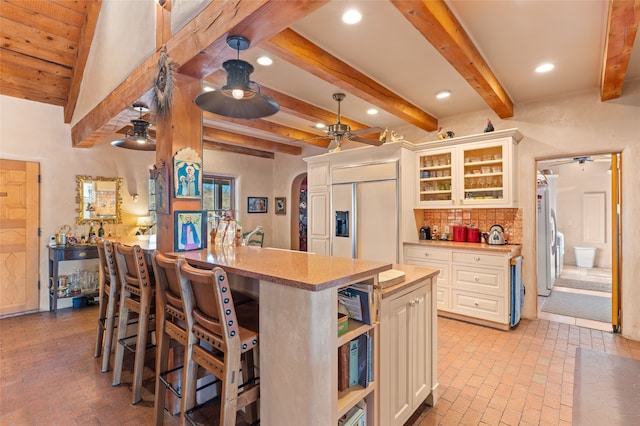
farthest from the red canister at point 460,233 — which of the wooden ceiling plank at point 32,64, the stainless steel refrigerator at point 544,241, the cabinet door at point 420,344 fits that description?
the wooden ceiling plank at point 32,64

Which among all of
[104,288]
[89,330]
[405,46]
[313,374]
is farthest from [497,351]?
[89,330]

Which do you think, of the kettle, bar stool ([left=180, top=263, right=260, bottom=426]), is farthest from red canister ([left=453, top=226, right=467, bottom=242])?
bar stool ([left=180, top=263, right=260, bottom=426])

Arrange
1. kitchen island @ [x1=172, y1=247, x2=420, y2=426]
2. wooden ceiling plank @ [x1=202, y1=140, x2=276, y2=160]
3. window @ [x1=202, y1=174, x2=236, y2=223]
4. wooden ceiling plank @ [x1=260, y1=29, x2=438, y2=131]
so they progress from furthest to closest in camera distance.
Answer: window @ [x1=202, y1=174, x2=236, y2=223] → wooden ceiling plank @ [x1=202, y1=140, x2=276, y2=160] → wooden ceiling plank @ [x1=260, y1=29, x2=438, y2=131] → kitchen island @ [x1=172, y1=247, x2=420, y2=426]

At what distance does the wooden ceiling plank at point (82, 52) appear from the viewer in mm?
3725

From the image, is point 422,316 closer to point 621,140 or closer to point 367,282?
point 367,282

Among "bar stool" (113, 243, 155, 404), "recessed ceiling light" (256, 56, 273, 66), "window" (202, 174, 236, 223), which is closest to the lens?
"bar stool" (113, 243, 155, 404)

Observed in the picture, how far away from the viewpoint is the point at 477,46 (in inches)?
106

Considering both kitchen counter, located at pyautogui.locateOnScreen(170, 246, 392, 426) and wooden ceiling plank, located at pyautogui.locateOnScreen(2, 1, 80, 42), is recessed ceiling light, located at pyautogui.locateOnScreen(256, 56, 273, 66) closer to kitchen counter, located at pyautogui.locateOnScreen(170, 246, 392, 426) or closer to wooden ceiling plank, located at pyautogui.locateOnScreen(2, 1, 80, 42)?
kitchen counter, located at pyautogui.locateOnScreen(170, 246, 392, 426)

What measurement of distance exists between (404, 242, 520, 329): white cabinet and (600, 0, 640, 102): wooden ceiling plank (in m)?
1.86

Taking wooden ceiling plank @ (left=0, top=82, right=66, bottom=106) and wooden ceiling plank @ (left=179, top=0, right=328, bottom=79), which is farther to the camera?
wooden ceiling plank @ (left=0, top=82, right=66, bottom=106)

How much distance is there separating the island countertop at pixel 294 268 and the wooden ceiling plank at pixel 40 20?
3592mm

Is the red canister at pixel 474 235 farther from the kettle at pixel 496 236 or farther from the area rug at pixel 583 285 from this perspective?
the area rug at pixel 583 285

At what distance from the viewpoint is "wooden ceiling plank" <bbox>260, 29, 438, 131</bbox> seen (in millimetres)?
2383

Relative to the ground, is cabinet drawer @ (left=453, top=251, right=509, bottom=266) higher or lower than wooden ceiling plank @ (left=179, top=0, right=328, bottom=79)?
lower
